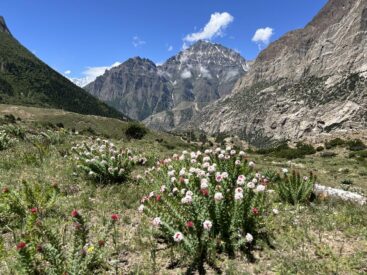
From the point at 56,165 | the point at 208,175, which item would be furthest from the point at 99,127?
the point at 208,175

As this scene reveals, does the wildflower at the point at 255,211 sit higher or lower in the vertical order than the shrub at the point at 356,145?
lower

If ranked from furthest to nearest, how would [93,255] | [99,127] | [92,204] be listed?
[99,127], [92,204], [93,255]

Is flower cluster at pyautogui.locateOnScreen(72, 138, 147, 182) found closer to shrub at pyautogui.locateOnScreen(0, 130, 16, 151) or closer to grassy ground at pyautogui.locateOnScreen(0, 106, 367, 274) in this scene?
grassy ground at pyautogui.locateOnScreen(0, 106, 367, 274)

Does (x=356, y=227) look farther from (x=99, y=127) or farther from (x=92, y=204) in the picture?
(x=99, y=127)

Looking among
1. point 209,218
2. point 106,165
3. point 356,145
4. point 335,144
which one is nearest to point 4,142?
point 106,165

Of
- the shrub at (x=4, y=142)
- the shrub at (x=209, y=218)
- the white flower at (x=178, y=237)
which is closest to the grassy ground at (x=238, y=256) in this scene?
the shrub at (x=209, y=218)

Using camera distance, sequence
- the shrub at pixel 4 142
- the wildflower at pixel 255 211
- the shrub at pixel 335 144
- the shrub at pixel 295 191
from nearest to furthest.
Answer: the wildflower at pixel 255 211
the shrub at pixel 295 191
the shrub at pixel 4 142
the shrub at pixel 335 144

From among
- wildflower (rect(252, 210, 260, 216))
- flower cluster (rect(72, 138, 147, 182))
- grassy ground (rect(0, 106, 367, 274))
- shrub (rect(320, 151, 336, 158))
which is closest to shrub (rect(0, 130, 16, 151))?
grassy ground (rect(0, 106, 367, 274))

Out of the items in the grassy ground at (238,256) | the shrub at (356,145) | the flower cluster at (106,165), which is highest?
the shrub at (356,145)

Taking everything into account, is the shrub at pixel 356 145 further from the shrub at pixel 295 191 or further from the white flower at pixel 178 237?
the white flower at pixel 178 237

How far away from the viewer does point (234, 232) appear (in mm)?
5430

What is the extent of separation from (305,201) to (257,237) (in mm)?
2372

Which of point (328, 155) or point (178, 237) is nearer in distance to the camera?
point (178, 237)

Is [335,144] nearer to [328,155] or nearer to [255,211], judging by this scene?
[328,155]
